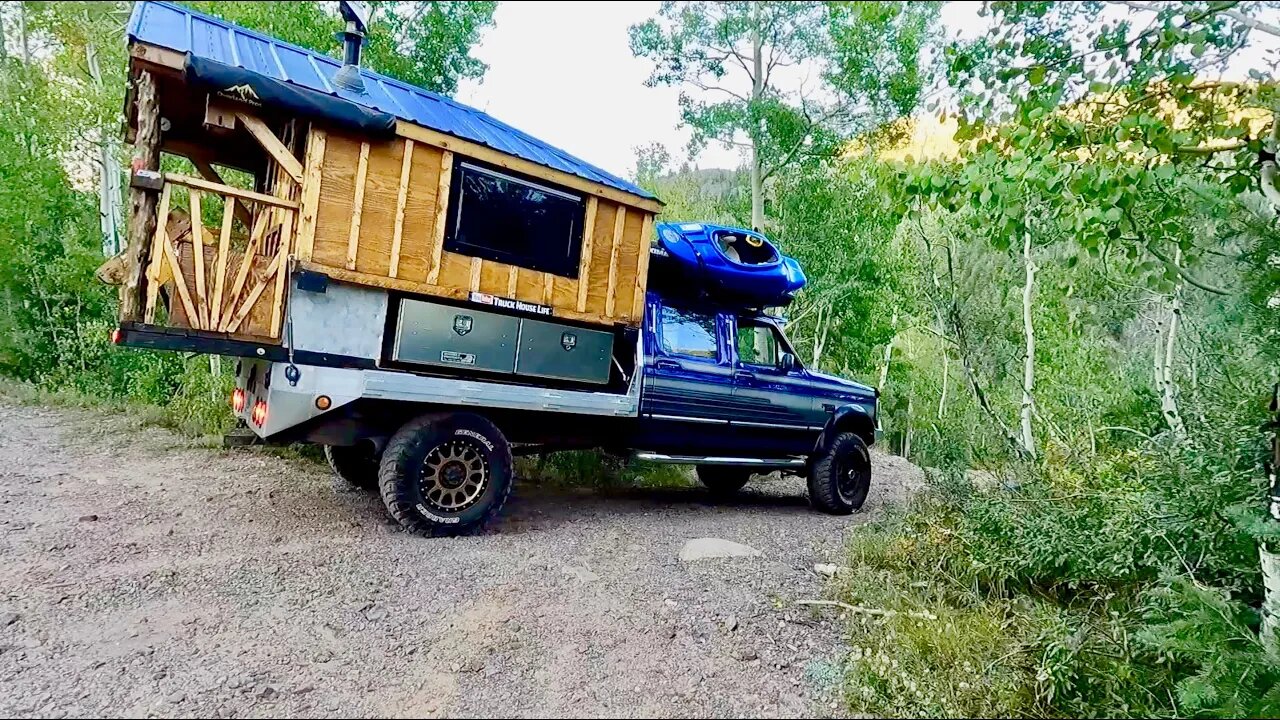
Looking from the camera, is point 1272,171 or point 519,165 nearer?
point 1272,171

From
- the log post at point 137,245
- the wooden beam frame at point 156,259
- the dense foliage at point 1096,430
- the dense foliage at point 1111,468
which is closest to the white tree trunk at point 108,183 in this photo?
the dense foliage at point 1096,430

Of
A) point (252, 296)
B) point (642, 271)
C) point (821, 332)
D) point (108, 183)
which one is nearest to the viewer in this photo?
point (252, 296)

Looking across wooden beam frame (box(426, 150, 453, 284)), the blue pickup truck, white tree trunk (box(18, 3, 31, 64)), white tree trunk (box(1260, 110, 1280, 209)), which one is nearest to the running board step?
the blue pickup truck

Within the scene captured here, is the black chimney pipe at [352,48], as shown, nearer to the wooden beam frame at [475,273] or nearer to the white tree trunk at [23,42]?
the wooden beam frame at [475,273]

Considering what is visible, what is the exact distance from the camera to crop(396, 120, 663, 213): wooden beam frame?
4.86 m

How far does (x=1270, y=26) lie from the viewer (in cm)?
318

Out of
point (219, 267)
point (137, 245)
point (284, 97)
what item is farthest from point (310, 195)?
point (137, 245)

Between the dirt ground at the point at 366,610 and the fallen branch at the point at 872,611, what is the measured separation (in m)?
0.12

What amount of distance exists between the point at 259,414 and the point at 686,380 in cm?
351

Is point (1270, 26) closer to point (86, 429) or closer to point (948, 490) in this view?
point (948, 490)

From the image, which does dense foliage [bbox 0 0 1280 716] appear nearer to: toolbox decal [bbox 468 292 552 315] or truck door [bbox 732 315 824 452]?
truck door [bbox 732 315 824 452]

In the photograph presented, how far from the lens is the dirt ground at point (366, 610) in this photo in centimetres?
282

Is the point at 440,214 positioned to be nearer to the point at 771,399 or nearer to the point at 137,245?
the point at 137,245

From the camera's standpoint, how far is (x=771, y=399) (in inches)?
277
